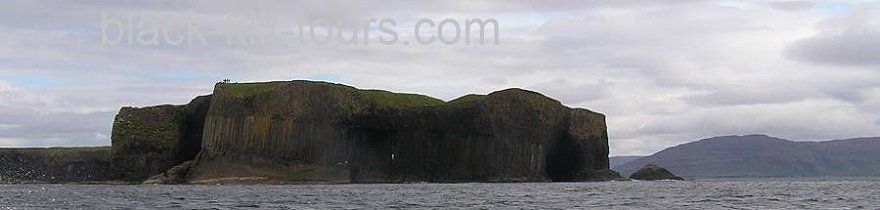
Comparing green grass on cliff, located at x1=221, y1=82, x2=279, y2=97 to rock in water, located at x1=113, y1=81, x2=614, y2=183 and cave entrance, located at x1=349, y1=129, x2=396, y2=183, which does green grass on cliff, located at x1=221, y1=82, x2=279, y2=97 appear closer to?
rock in water, located at x1=113, y1=81, x2=614, y2=183

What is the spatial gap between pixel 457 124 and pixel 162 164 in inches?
1507

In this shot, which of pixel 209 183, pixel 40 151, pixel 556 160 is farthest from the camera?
pixel 40 151

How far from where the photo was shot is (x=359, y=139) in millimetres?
160750

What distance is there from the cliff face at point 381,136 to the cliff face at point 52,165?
96.6 feet

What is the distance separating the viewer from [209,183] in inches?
5738

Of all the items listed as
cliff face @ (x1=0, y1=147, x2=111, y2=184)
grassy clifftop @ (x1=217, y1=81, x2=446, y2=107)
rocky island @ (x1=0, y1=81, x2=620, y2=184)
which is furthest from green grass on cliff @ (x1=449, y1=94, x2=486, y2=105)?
cliff face @ (x1=0, y1=147, x2=111, y2=184)

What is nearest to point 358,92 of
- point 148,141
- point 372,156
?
point 372,156

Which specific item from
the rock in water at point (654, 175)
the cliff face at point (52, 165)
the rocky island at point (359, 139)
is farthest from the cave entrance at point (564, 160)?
the cliff face at point (52, 165)

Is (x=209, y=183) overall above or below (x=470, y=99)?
below

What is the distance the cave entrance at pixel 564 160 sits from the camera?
163625 mm

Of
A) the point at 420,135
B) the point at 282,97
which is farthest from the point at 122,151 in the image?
the point at 420,135

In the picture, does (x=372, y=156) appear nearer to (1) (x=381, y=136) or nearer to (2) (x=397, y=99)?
(1) (x=381, y=136)

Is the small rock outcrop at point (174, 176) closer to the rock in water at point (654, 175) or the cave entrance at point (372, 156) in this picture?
the cave entrance at point (372, 156)

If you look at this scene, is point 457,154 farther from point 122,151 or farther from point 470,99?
point 122,151
